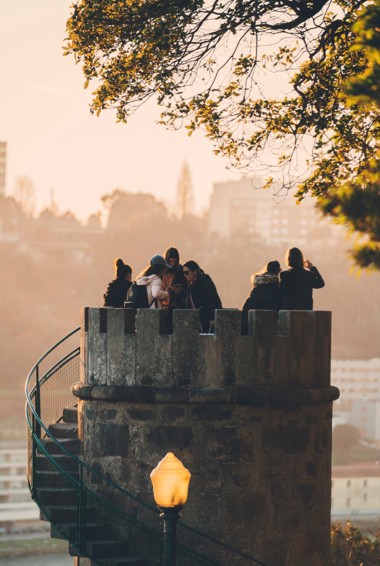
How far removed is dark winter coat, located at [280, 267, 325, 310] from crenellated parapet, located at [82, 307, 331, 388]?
30 centimetres

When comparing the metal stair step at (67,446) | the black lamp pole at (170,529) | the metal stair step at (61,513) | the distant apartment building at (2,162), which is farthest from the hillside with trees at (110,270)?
the black lamp pole at (170,529)

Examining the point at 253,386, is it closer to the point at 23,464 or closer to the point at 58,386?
the point at 58,386

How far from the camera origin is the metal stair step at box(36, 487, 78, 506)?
42.2 ft

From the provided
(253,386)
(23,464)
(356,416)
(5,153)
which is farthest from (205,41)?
(5,153)

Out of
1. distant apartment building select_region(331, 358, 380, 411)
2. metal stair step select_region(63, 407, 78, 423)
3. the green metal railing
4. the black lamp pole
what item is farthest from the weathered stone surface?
distant apartment building select_region(331, 358, 380, 411)

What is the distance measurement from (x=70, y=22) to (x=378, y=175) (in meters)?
7.15

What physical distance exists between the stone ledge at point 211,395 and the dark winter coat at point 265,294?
91 centimetres

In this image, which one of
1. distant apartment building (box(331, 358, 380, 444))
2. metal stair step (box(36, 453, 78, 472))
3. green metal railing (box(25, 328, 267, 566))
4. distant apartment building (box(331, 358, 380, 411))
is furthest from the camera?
distant apartment building (box(331, 358, 380, 411))

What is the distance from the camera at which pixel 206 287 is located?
40.9 feet

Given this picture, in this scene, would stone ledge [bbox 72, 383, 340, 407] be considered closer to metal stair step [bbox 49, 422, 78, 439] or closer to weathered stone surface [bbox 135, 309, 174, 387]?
weathered stone surface [bbox 135, 309, 174, 387]

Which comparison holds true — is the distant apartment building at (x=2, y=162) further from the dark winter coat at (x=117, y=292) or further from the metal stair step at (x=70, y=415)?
the dark winter coat at (x=117, y=292)

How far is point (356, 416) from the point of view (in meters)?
135

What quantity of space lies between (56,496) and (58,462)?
12.8 inches

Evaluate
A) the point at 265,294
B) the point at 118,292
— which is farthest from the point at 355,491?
the point at 265,294
